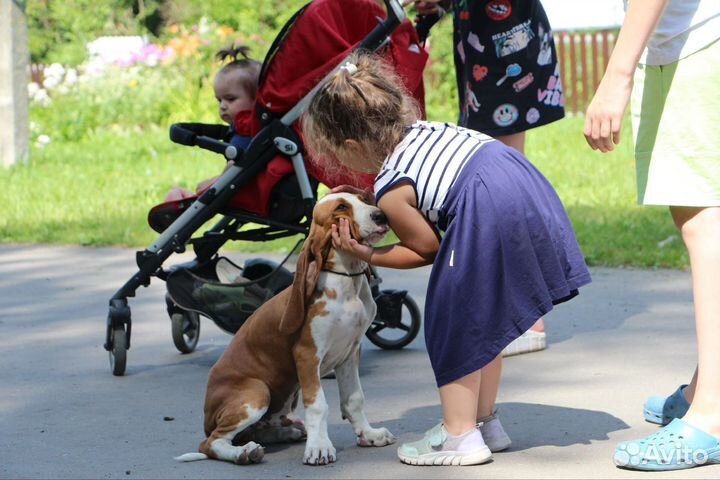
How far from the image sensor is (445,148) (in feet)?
12.1

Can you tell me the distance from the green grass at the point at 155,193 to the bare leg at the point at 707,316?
3.32 meters

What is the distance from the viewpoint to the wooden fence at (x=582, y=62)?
1786 centimetres

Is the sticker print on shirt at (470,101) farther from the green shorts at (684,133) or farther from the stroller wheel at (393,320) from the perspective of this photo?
the green shorts at (684,133)

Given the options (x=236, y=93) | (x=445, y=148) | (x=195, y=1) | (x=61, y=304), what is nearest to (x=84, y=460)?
(x=445, y=148)

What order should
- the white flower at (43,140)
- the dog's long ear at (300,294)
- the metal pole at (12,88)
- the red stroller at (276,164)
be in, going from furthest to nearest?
the white flower at (43,140), the metal pole at (12,88), the red stroller at (276,164), the dog's long ear at (300,294)

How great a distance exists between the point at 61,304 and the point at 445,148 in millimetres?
3591

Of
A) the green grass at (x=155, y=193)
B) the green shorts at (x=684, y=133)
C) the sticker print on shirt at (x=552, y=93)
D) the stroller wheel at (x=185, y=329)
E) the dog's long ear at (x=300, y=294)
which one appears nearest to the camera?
the green shorts at (x=684, y=133)

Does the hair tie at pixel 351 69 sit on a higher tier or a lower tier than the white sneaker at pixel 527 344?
higher

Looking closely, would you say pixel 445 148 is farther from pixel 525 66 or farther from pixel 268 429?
pixel 525 66

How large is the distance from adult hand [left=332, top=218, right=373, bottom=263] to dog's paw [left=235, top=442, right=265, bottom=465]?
2.25 feet

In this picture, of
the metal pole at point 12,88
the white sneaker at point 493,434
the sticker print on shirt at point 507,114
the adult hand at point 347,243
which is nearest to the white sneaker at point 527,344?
the sticker print on shirt at point 507,114

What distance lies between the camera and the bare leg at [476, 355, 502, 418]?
380 centimetres

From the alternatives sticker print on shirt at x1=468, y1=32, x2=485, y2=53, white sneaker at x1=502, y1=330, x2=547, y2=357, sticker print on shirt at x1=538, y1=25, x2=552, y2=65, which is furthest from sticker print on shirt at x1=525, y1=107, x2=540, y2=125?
white sneaker at x1=502, y1=330, x2=547, y2=357

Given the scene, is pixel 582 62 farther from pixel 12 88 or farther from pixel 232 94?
pixel 232 94
